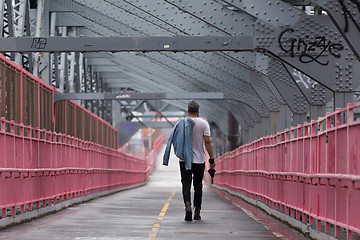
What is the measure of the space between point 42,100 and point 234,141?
30706 mm

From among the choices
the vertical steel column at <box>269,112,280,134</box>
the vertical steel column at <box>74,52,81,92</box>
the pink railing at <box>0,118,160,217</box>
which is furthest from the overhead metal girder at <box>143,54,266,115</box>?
the vertical steel column at <box>74,52,81,92</box>

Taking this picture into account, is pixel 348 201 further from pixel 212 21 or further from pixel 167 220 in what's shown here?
pixel 212 21

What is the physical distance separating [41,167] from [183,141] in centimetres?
392

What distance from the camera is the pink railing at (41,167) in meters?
13.7

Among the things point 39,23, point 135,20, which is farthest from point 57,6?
point 135,20

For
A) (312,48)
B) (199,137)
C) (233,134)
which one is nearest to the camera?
(199,137)

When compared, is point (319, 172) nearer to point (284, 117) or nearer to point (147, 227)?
point (147, 227)

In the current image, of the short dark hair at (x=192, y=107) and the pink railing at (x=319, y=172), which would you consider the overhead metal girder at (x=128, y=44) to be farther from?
the short dark hair at (x=192, y=107)

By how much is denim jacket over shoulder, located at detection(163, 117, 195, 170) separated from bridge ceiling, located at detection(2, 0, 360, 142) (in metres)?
2.87

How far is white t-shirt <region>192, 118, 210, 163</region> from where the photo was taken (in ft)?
47.9

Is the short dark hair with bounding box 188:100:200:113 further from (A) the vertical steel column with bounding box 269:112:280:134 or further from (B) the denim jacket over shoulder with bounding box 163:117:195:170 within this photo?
(A) the vertical steel column with bounding box 269:112:280:134

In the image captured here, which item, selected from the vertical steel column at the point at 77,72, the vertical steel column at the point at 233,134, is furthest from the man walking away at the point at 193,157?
the vertical steel column at the point at 233,134

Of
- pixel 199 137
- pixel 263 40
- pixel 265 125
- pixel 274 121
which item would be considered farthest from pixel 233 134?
pixel 199 137

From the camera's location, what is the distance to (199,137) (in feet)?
48.3
